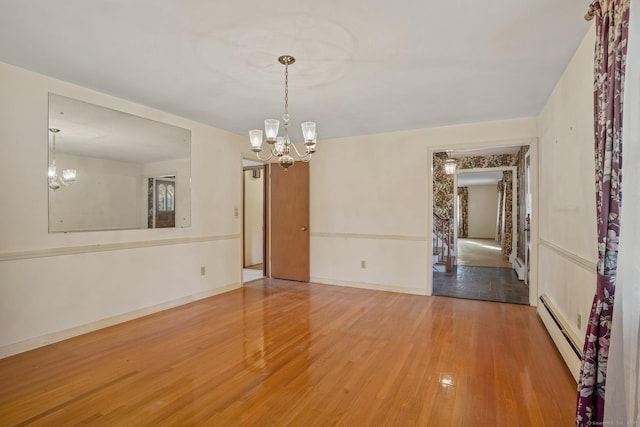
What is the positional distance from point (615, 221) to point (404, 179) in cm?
336

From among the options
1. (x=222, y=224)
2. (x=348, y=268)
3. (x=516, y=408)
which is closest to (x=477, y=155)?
(x=348, y=268)

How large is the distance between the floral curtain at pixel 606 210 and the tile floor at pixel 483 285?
118 inches

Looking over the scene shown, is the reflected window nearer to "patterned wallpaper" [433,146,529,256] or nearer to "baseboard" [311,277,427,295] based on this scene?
"baseboard" [311,277,427,295]

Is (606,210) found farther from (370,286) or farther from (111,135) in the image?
(111,135)

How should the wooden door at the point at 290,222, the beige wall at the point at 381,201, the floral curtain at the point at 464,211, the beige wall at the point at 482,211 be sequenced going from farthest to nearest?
the floral curtain at the point at 464,211 < the beige wall at the point at 482,211 < the wooden door at the point at 290,222 < the beige wall at the point at 381,201

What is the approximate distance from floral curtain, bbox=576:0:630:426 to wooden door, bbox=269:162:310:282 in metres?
4.27

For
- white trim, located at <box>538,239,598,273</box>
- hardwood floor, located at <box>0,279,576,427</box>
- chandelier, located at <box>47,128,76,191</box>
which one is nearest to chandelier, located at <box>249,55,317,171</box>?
hardwood floor, located at <box>0,279,576,427</box>

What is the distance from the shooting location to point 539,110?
3830mm

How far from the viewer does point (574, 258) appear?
8.18 feet

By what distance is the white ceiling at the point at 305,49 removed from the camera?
1.97 metres

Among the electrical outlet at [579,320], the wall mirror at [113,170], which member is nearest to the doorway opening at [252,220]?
the wall mirror at [113,170]

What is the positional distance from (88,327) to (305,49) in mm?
3345

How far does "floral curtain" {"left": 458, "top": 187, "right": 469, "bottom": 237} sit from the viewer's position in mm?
14164

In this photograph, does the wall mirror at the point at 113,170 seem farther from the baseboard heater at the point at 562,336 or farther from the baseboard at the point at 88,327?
the baseboard heater at the point at 562,336
